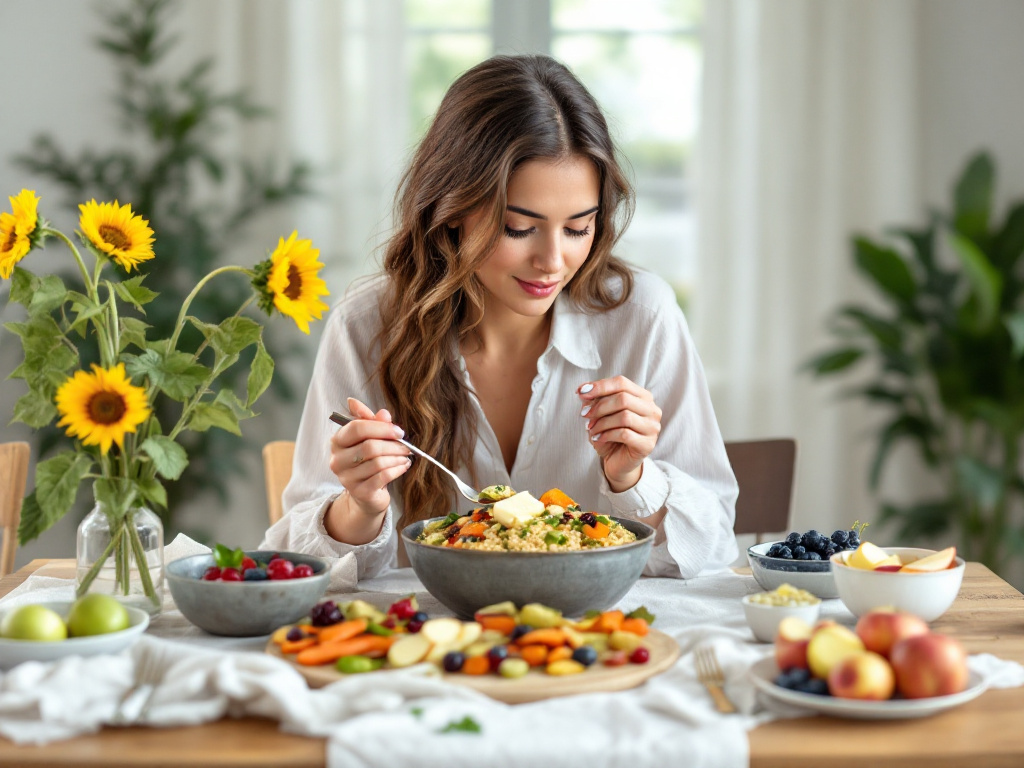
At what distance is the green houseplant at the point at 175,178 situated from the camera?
3.71 metres

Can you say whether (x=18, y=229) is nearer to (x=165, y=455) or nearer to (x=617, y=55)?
(x=165, y=455)

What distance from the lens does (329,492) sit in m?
1.83

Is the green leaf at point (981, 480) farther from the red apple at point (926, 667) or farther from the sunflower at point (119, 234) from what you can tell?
the sunflower at point (119, 234)

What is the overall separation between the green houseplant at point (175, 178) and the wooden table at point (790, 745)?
2.83 m

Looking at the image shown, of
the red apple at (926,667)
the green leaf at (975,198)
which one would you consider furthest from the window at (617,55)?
the red apple at (926,667)

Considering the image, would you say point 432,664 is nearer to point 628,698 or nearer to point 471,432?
point 628,698

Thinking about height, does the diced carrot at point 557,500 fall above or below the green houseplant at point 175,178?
below

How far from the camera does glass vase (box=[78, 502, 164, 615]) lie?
1.32 metres

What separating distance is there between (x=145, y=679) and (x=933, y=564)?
36.2 inches

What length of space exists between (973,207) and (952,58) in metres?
0.75

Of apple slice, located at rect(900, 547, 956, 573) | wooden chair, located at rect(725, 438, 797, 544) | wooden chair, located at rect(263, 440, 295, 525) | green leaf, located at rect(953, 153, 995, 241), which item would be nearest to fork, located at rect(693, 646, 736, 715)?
apple slice, located at rect(900, 547, 956, 573)

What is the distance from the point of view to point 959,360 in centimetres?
348

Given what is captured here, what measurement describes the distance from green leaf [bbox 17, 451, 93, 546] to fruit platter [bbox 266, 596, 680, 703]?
0.92 feet

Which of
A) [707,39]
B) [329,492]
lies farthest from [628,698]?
[707,39]
